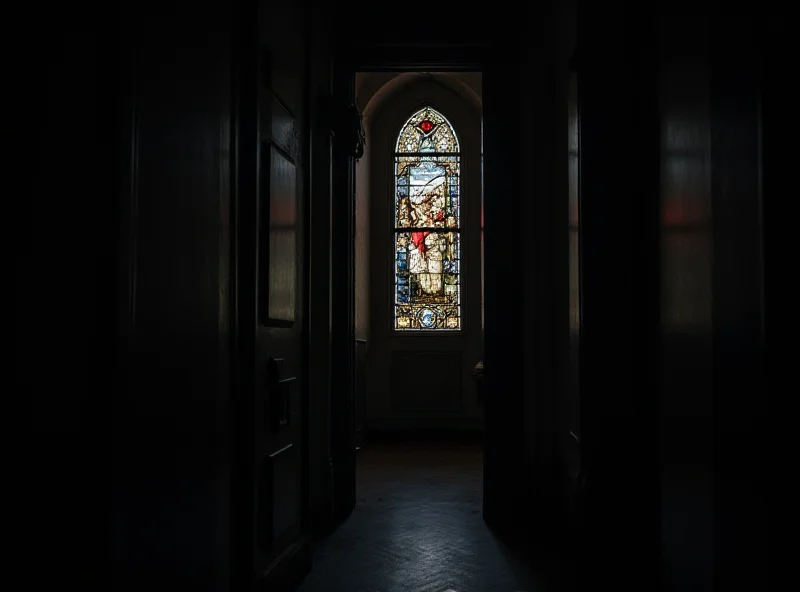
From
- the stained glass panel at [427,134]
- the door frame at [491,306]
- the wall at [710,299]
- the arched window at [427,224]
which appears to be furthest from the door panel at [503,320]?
the stained glass panel at [427,134]

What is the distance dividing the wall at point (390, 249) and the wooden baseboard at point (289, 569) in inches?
234

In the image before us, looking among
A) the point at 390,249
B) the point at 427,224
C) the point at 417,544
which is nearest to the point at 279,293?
the point at 417,544

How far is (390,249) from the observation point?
9.98 m

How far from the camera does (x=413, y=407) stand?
959 centimetres

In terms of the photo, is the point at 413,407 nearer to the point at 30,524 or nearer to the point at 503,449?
the point at 503,449

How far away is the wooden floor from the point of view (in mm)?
3459

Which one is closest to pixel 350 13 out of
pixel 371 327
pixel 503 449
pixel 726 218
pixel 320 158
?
pixel 320 158

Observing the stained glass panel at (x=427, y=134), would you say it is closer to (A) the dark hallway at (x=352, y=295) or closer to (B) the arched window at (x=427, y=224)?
(B) the arched window at (x=427, y=224)

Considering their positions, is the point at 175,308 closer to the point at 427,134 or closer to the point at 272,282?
the point at 272,282

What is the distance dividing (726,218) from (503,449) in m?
3.25

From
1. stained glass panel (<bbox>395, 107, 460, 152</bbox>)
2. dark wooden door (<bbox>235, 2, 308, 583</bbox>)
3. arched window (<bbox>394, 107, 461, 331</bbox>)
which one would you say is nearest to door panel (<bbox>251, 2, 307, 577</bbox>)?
dark wooden door (<bbox>235, 2, 308, 583</bbox>)

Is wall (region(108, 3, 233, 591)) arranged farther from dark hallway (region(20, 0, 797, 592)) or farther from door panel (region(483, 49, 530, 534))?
door panel (region(483, 49, 530, 534))

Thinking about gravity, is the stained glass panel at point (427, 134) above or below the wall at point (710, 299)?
above

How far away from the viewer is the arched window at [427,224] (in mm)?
9961
